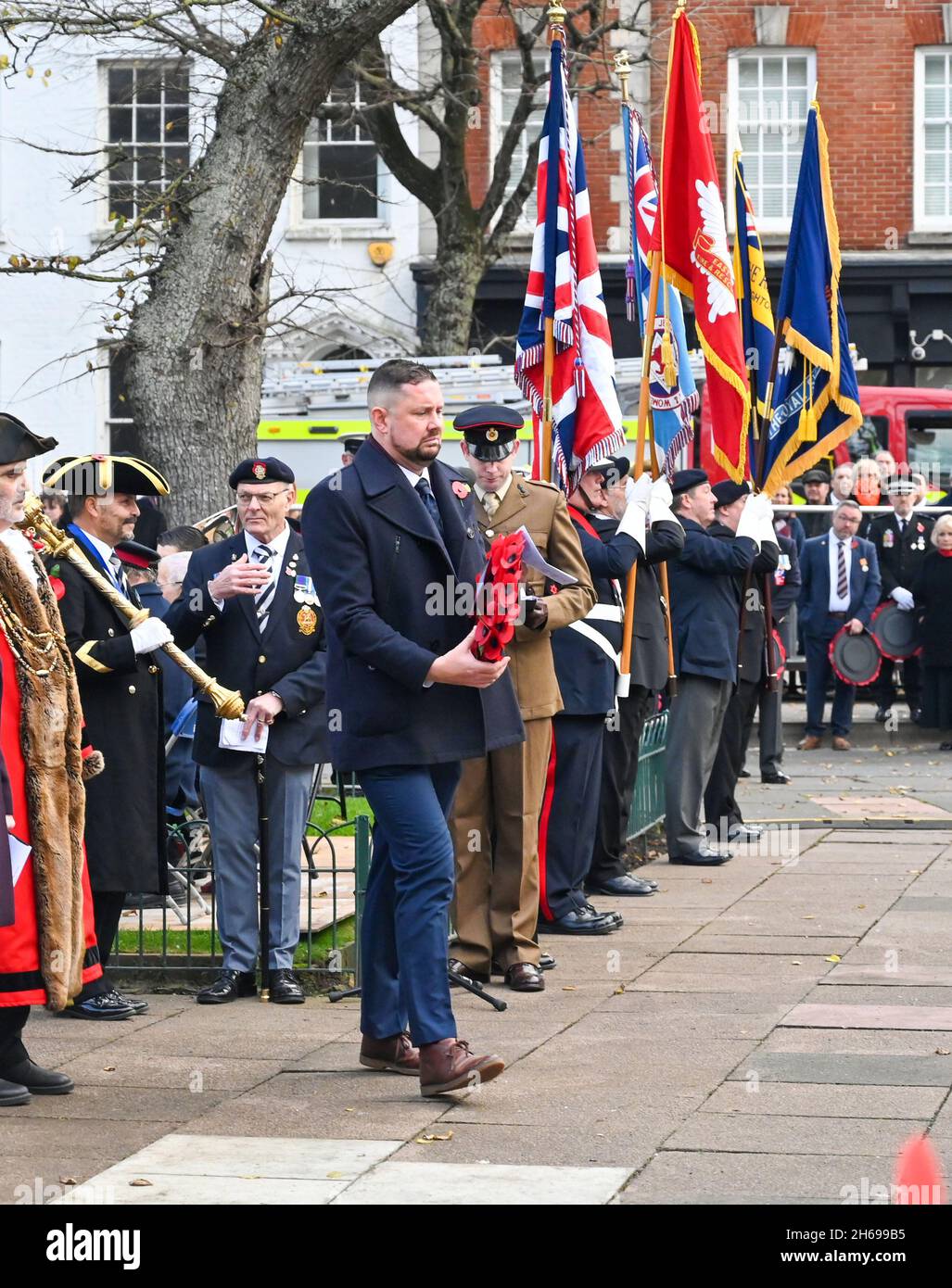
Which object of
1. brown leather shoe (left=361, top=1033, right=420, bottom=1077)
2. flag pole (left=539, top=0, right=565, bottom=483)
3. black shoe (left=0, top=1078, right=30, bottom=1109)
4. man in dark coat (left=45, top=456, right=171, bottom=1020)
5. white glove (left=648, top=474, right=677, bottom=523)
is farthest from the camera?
flag pole (left=539, top=0, right=565, bottom=483)

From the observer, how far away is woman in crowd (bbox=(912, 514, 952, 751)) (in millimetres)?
17641

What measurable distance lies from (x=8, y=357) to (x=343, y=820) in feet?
55.2

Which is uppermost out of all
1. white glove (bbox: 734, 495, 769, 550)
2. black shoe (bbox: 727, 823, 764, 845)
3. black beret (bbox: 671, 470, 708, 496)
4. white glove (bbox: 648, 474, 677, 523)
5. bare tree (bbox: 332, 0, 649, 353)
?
bare tree (bbox: 332, 0, 649, 353)

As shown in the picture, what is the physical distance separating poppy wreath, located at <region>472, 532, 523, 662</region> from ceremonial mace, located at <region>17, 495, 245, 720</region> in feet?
5.35

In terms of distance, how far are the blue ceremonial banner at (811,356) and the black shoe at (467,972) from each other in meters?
5.33

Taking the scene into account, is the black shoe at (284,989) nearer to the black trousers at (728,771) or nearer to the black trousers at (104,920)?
the black trousers at (104,920)

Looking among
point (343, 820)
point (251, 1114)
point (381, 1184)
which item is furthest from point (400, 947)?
point (343, 820)

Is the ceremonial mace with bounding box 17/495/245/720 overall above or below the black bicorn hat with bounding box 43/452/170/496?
below

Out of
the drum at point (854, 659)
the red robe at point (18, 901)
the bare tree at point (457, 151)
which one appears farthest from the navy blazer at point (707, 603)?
the bare tree at point (457, 151)

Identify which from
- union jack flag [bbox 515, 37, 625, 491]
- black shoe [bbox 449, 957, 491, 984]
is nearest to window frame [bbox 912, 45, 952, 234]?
union jack flag [bbox 515, 37, 625, 491]

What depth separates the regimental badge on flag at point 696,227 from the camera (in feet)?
36.6

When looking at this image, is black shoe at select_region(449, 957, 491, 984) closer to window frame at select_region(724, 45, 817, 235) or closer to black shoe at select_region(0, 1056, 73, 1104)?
black shoe at select_region(0, 1056, 73, 1104)

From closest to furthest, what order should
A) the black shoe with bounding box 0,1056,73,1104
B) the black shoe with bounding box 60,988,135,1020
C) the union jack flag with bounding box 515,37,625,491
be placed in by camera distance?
1. the black shoe with bounding box 0,1056,73,1104
2. the black shoe with bounding box 60,988,135,1020
3. the union jack flag with bounding box 515,37,625,491

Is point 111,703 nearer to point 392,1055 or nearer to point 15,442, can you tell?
point 15,442
